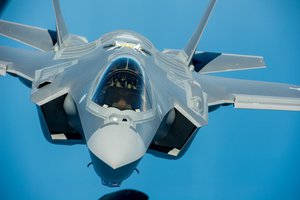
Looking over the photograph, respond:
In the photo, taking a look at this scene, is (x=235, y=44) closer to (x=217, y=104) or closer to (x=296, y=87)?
(x=296, y=87)

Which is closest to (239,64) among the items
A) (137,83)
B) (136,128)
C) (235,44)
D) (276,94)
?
(276,94)

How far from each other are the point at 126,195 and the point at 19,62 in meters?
Result: 2.50

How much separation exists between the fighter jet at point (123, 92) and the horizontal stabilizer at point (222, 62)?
2 cm

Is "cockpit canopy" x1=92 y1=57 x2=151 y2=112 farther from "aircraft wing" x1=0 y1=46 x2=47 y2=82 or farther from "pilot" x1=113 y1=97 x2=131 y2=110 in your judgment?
"aircraft wing" x1=0 y1=46 x2=47 y2=82

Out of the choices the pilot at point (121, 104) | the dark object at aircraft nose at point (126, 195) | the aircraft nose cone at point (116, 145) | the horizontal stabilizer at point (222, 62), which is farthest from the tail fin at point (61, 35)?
the aircraft nose cone at point (116, 145)

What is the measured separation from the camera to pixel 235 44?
9164 mm

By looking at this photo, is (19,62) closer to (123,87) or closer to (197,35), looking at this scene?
(123,87)

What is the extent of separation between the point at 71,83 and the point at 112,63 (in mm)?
578

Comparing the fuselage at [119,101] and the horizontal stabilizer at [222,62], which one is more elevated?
the fuselage at [119,101]

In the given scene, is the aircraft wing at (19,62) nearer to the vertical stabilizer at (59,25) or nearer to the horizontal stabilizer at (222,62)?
the vertical stabilizer at (59,25)

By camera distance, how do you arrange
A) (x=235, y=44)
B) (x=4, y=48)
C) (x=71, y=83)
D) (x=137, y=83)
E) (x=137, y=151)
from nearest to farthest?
1. (x=137, y=151)
2. (x=137, y=83)
3. (x=71, y=83)
4. (x=4, y=48)
5. (x=235, y=44)

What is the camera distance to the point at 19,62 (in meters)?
6.17

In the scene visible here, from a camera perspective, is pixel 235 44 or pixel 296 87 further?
pixel 235 44

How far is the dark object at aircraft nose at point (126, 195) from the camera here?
19.1 ft
